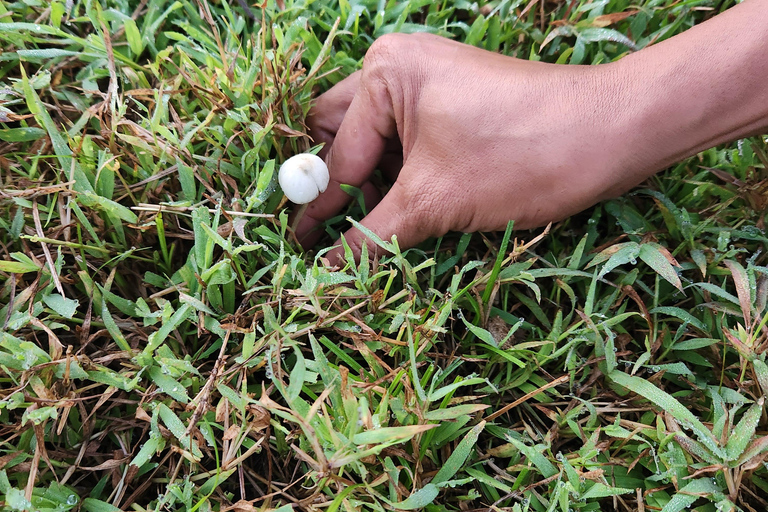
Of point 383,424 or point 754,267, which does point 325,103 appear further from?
point 754,267

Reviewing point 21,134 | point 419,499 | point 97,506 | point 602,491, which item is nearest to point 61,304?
point 97,506

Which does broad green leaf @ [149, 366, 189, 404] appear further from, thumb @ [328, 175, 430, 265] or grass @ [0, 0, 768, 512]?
thumb @ [328, 175, 430, 265]

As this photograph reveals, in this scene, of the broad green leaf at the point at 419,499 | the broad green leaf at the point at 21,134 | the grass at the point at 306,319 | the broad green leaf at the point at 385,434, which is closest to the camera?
the broad green leaf at the point at 385,434

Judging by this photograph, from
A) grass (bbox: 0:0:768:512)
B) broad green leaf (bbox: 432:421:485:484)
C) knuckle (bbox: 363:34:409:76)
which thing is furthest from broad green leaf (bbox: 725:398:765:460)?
knuckle (bbox: 363:34:409:76)

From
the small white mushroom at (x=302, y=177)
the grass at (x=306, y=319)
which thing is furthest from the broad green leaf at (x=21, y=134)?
the small white mushroom at (x=302, y=177)

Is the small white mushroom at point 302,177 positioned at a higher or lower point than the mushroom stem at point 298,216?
higher

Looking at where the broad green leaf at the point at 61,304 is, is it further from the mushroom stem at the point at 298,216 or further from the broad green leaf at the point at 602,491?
the broad green leaf at the point at 602,491

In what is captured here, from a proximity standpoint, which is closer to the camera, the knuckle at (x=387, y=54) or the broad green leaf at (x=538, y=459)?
the broad green leaf at (x=538, y=459)
